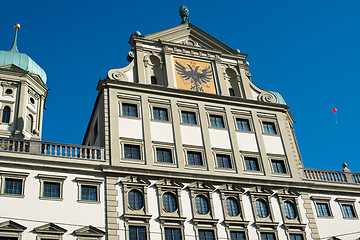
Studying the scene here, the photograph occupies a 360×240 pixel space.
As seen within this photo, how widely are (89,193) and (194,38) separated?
17.6m

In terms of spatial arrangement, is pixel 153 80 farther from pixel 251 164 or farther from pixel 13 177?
pixel 13 177

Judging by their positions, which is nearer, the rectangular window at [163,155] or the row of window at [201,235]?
the row of window at [201,235]

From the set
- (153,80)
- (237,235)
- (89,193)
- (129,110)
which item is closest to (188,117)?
(153,80)

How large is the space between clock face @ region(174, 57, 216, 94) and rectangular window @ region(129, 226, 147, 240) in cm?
1255

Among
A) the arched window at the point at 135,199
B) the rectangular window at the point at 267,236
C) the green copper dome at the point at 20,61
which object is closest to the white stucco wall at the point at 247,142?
the rectangular window at the point at 267,236

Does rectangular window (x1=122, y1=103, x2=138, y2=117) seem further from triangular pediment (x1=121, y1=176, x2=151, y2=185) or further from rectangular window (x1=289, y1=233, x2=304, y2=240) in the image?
rectangular window (x1=289, y1=233, x2=304, y2=240)

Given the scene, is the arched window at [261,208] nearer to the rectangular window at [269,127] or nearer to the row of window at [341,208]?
the row of window at [341,208]

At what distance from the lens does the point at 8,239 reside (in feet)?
89.9

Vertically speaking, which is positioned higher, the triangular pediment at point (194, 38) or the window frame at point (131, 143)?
the triangular pediment at point (194, 38)

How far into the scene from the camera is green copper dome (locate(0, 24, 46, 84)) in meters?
48.4

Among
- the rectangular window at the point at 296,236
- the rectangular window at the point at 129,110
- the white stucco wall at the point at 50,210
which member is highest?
the rectangular window at the point at 129,110

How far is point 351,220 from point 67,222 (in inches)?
817

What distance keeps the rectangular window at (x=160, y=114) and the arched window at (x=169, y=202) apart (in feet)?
20.1

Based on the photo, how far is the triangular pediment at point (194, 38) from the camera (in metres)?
41.7
